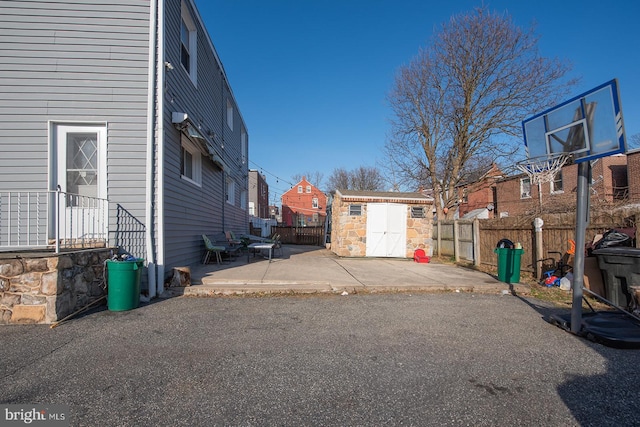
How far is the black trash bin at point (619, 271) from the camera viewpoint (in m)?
5.82

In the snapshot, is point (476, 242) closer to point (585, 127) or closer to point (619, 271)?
point (619, 271)

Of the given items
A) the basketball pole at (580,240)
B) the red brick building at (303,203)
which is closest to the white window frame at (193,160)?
the basketball pole at (580,240)

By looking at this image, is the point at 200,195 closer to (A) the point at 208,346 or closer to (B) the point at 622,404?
(A) the point at 208,346

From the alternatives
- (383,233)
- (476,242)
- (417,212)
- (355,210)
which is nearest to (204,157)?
(355,210)

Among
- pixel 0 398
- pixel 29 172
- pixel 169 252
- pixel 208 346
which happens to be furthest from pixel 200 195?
pixel 0 398

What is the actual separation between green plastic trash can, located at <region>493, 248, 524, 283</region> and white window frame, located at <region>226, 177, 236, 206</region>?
→ 34.0 feet

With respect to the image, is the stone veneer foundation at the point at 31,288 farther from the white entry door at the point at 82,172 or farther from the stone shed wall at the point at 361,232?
the stone shed wall at the point at 361,232

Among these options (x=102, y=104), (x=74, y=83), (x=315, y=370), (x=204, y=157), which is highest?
(x=74, y=83)

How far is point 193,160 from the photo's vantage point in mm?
9547

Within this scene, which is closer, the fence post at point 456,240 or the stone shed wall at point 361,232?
the fence post at point 456,240

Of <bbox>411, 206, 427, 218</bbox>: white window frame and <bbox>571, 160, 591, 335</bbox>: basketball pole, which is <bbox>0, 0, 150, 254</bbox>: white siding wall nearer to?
<bbox>571, 160, 591, 335</bbox>: basketball pole

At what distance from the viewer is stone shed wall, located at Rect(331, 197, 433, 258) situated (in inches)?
540

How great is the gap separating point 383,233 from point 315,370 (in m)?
10.9

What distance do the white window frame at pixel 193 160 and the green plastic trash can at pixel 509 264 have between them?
8053mm
